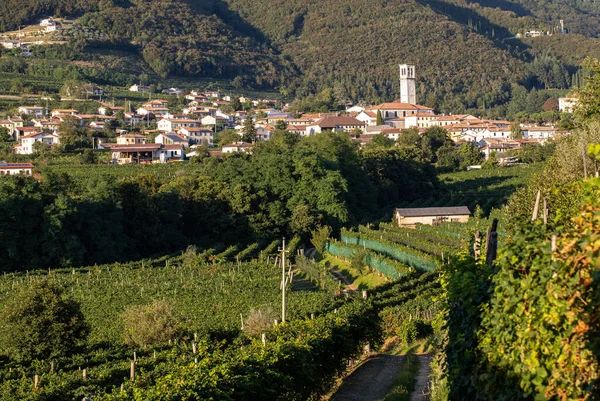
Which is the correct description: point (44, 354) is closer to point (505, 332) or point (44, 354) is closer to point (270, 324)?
point (270, 324)

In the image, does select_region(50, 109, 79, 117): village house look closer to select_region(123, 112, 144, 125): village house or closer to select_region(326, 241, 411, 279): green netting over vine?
select_region(123, 112, 144, 125): village house

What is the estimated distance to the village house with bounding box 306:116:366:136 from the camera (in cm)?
10469

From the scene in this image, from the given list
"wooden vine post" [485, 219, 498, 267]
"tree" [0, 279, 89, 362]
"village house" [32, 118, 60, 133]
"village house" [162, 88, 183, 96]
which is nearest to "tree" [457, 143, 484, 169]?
"village house" [32, 118, 60, 133]

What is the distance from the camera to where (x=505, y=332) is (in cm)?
698

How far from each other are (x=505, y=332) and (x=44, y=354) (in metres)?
15.7

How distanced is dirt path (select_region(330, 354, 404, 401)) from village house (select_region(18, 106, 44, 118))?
8273 cm

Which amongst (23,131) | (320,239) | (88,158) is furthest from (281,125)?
(320,239)

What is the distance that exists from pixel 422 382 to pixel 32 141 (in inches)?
2645

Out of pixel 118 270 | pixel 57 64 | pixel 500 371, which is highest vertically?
pixel 57 64

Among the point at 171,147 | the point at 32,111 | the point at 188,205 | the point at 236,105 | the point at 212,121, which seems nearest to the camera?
the point at 188,205

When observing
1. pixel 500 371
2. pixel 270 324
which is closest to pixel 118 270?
pixel 270 324

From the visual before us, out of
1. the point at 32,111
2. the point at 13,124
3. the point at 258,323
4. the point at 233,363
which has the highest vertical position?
the point at 32,111

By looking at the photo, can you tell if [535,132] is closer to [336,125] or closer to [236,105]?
[336,125]

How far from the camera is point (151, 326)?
69.4 ft
